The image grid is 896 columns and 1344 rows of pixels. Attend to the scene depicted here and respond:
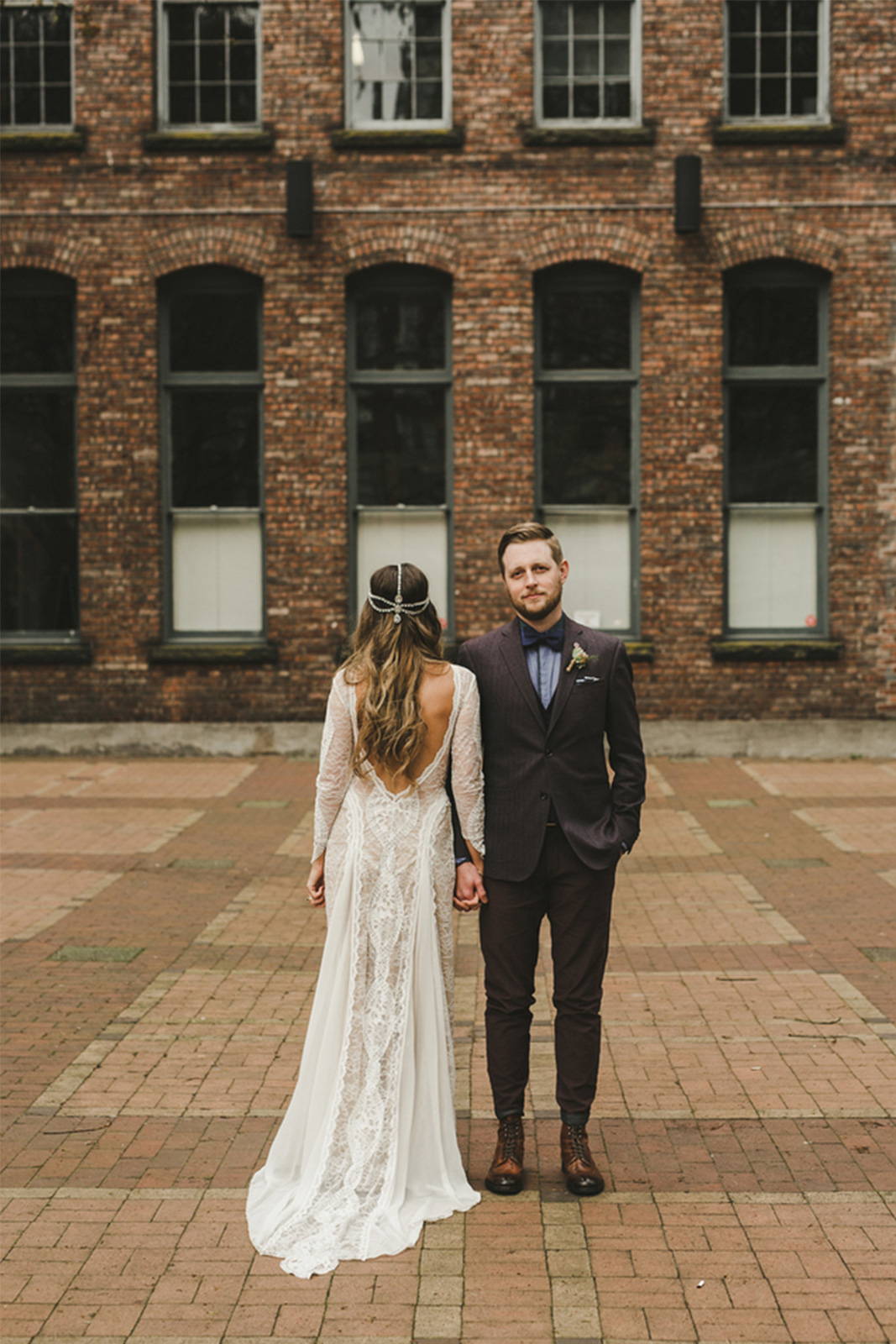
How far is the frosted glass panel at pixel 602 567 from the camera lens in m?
17.3

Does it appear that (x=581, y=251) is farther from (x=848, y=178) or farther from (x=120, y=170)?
(x=120, y=170)

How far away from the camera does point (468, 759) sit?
5363 mm

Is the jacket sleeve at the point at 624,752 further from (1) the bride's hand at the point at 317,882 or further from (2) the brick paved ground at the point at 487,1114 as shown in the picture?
(2) the brick paved ground at the point at 487,1114

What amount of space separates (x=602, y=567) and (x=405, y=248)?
3846 mm

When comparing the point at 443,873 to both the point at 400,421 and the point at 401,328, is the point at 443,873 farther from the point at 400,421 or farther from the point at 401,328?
the point at 401,328

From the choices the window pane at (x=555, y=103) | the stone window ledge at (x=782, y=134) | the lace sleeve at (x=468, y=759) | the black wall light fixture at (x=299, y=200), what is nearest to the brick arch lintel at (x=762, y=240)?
the stone window ledge at (x=782, y=134)

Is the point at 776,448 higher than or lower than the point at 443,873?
higher

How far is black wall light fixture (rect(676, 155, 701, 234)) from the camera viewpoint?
16.5 meters

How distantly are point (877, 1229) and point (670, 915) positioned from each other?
486cm

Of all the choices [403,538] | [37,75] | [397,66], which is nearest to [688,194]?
[397,66]

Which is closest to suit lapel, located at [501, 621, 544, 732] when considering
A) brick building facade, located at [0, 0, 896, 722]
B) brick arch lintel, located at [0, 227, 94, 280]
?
brick building facade, located at [0, 0, 896, 722]

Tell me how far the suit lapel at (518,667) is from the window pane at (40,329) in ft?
42.7

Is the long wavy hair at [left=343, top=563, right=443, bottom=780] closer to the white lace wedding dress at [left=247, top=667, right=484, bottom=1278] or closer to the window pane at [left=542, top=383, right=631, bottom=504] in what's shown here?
the white lace wedding dress at [left=247, top=667, right=484, bottom=1278]

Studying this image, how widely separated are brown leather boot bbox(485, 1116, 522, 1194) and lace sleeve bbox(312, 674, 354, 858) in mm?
1094
